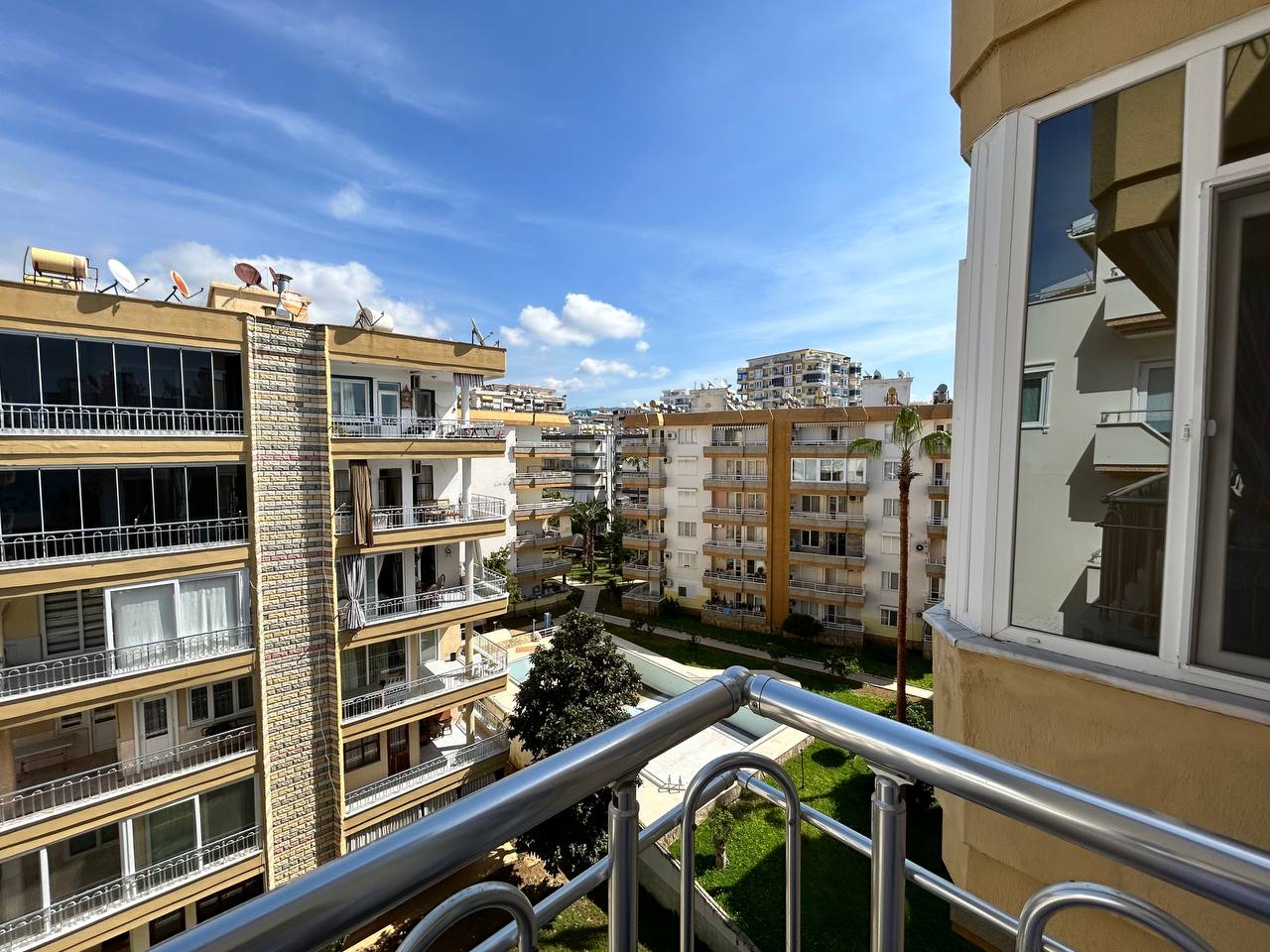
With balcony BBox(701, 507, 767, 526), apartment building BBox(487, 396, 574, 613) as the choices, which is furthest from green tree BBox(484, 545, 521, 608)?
balcony BBox(701, 507, 767, 526)

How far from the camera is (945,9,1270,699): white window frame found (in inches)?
55.2

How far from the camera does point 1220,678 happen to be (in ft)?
4.44

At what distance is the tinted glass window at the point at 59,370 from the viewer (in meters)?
8.01

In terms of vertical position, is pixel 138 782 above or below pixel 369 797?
above

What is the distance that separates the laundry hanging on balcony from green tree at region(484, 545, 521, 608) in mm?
12692

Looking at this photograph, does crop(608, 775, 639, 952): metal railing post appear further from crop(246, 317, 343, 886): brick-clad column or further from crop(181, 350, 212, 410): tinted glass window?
crop(181, 350, 212, 410): tinted glass window

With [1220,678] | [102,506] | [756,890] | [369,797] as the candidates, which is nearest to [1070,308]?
[1220,678]

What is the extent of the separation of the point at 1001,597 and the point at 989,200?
4.29 feet

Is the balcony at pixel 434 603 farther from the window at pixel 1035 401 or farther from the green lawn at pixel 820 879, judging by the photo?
the window at pixel 1035 401

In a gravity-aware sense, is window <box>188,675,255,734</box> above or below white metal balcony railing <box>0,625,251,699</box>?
below

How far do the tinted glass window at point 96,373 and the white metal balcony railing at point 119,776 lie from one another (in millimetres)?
5478

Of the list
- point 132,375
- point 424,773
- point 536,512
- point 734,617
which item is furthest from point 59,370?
point 734,617

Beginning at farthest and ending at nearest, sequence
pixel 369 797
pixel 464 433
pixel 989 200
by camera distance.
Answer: pixel 464 433, pixel 369 797, pixel 989 200

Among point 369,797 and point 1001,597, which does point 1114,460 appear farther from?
point 369,797
